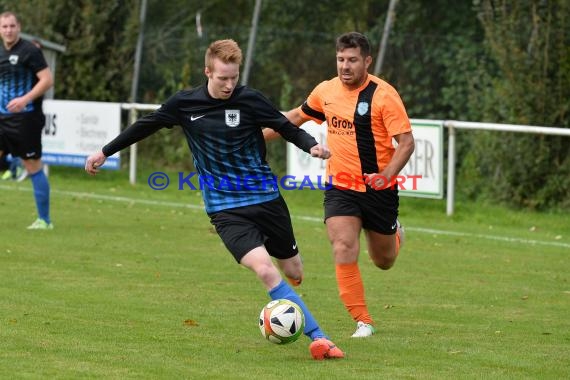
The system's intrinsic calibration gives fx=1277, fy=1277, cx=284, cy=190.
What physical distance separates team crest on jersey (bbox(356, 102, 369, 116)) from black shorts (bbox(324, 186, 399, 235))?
0.49 meters

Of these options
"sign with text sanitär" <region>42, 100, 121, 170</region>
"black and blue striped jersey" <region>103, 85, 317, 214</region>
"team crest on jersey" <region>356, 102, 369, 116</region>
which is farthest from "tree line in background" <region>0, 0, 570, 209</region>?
"black and blue striped jersey" <region>103, 85, 317, 214</region>

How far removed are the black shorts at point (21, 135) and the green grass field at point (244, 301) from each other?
0.86 meters

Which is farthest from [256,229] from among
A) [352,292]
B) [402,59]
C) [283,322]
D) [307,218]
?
[402,59]

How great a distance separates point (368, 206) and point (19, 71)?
6.10m

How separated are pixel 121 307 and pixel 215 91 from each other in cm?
205

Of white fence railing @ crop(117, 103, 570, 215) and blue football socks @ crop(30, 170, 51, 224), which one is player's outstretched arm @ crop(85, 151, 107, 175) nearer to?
blue football socks @ crop(30, 170, 51, 224)

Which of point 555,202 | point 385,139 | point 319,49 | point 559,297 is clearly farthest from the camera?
point 319,49

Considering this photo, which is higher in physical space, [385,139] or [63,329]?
[385,139]

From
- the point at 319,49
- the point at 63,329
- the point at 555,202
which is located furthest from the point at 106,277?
the point at 319,49

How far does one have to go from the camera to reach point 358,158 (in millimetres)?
8438

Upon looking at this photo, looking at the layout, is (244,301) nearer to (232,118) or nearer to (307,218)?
(232,118)

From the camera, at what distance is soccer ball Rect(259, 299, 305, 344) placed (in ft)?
23.2

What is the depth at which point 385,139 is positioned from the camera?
8.42 metres

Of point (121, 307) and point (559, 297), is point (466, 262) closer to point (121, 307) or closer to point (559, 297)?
point (559, 297)
